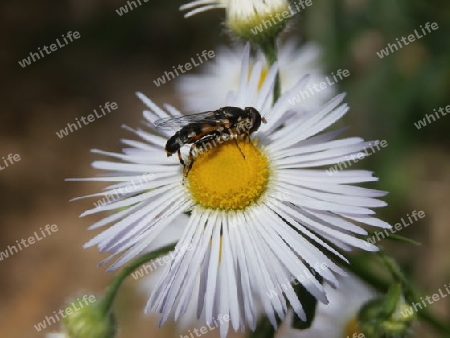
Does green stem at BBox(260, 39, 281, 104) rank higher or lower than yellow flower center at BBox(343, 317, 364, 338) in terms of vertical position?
higher

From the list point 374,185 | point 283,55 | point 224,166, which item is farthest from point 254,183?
point 374,185

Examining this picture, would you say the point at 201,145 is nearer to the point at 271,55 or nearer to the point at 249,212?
the point at 249,212

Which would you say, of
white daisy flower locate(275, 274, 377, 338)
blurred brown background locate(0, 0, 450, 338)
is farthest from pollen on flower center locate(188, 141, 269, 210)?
blurred brown background locate(0, 0, 450, 338)

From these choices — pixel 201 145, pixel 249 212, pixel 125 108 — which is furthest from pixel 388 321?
pixel 125 108

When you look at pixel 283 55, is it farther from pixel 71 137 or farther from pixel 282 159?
pixel 71 137

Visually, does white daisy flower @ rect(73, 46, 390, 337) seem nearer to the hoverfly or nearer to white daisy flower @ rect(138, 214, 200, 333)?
the hoverfly

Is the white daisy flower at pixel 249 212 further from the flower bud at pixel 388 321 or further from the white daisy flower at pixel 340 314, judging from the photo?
the white daisy flower at pixel 340 314

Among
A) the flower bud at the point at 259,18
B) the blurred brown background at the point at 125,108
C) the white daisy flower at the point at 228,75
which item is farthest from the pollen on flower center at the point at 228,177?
the blurred brown background at the point at 125,108
